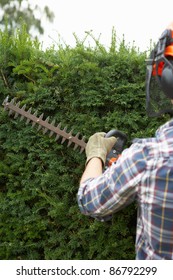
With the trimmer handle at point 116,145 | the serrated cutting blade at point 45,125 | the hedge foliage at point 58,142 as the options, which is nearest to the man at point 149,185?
the trimmer handle at point 116,145

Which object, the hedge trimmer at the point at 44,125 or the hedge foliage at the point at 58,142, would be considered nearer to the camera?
the hedge trimmer at the point at 44,125

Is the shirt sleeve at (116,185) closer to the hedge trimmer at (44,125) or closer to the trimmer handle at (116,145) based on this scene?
the trimmer handle at (116,145)

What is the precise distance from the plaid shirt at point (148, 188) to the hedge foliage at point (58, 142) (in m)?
1.47

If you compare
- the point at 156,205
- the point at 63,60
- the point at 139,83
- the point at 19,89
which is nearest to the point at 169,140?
the point at 156,205

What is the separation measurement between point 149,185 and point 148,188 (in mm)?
14

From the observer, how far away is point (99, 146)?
229 centimetres

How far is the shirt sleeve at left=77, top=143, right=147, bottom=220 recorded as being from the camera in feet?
5.17

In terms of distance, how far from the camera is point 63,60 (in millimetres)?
3363

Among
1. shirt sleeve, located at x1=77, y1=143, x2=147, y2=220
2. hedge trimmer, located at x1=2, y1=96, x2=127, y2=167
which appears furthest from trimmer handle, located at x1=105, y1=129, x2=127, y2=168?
shirt sleeve, located at x1=77, y1=143, x2=147, y2=220

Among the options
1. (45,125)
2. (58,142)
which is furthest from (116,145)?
(58,142)

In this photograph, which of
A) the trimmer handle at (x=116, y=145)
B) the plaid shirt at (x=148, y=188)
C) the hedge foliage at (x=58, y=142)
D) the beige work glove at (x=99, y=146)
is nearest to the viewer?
the plaid shirt at (x=148, y=188)

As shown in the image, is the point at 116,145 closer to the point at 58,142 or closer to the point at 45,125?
the point at 45,125

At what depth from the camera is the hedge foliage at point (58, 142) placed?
3.22 meters

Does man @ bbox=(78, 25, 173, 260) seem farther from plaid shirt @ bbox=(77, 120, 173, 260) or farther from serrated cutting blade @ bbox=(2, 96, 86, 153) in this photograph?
serrated cutting blade @ bbox=(2, 96, 86, 153)
